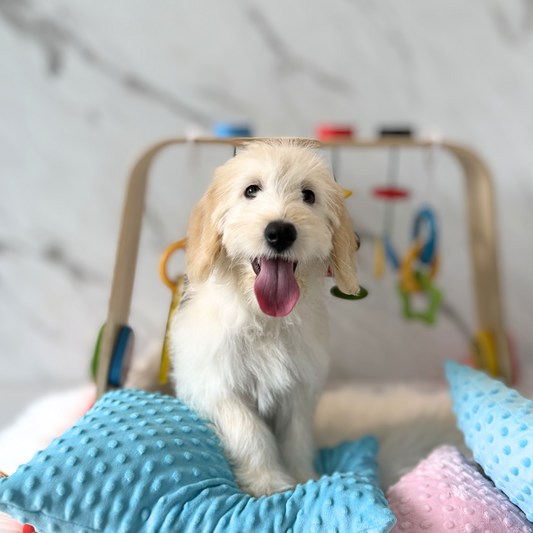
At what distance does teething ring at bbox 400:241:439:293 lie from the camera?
1.28 m

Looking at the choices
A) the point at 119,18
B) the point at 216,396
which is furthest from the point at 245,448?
the point at 119,18

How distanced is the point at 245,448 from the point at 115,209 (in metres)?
0.93

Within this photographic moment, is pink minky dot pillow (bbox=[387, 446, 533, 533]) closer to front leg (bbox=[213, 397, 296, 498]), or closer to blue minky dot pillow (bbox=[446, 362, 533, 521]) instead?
blue minky dot pillow (bbox=[446, 362, 533, 521])

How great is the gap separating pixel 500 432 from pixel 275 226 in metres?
0.46

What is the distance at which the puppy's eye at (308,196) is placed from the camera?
0.70 m

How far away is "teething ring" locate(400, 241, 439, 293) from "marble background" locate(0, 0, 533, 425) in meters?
0.12

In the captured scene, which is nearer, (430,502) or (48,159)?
(430,502)

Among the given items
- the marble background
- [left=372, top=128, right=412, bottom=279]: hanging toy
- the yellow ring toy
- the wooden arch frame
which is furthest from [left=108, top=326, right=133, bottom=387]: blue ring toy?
the yellow ring toy

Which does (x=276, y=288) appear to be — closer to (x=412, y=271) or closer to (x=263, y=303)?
(x=263, y=303)

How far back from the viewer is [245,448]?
755 millimetres

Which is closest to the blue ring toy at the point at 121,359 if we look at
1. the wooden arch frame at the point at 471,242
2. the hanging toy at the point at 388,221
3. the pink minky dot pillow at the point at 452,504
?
the wooden arch frame at the point at 471,242

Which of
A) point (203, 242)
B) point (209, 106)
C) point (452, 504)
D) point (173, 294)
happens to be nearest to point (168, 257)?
point (173, 294)

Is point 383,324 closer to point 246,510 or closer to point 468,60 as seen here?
point 468,60

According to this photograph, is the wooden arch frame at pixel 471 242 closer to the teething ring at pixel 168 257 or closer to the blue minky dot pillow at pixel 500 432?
the teething ring at pixel 168 257
